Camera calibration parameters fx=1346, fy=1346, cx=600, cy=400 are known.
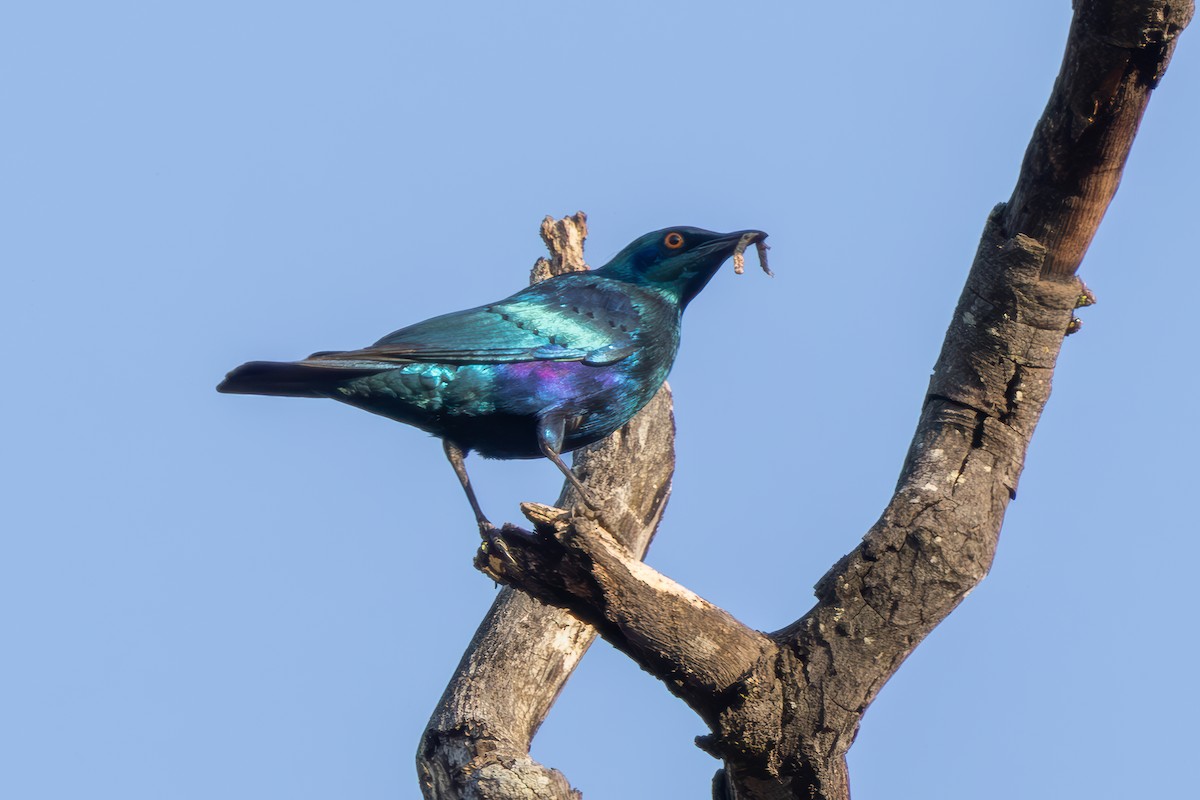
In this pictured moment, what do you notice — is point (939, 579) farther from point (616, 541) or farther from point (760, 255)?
point (760, 255)

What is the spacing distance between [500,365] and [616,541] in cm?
184

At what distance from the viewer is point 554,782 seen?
21.3 feet

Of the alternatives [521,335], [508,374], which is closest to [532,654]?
[508,374]

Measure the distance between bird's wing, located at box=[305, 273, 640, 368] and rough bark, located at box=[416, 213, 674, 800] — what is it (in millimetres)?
1103

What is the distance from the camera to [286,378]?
7379 mm

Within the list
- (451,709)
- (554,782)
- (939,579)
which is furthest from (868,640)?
(451,709)

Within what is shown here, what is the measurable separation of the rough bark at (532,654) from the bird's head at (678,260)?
101 cm

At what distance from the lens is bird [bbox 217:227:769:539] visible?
24.4 ft

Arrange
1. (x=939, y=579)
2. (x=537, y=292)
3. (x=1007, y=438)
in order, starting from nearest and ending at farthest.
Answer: (x=939, y=579) → (x=1007, y=438) → (x=537, y=292)

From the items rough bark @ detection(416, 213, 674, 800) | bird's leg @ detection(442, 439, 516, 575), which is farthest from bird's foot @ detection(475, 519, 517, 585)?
rough bark @ detection(416, 213, 674, 800)

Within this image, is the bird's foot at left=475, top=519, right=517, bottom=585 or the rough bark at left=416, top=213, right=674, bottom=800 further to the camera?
the rough bark at left=416, top=213, right=674, bottom=800

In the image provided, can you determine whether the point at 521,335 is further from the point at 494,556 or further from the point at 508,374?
the point at 494,556

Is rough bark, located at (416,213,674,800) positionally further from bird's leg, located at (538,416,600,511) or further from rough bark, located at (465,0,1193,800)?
rough bark, located at (465,0,1193,800)

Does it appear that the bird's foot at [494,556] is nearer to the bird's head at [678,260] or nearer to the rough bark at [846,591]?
the rough bark at [846,591]
